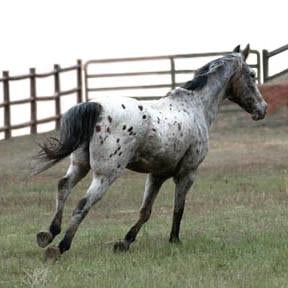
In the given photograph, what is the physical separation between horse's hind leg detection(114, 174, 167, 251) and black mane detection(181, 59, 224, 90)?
43.1 inches

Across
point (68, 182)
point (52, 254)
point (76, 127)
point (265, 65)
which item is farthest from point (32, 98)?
point (52, 254)

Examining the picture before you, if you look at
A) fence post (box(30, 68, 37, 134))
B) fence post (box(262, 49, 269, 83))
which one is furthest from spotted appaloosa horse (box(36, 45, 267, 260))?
fence post (box(262, 49, 269, 83))

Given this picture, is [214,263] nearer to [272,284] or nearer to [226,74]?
[272,284]

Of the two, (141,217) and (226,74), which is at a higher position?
(226,74)

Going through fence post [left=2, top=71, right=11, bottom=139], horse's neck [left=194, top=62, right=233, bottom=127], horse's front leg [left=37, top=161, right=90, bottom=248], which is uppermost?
horse's neck [left=194, top=62, right=233, bottom=127]

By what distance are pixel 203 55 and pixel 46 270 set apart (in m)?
20.9

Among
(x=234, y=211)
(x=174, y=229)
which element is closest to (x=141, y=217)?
(x=174, y=229)

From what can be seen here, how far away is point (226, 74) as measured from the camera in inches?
411

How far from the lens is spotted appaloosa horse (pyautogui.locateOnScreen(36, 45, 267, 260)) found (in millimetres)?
8828

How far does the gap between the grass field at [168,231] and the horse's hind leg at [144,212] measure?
0.11 metres

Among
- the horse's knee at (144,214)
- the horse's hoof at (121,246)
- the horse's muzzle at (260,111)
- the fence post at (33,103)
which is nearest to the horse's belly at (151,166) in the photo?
the horse's knee at (144,214)

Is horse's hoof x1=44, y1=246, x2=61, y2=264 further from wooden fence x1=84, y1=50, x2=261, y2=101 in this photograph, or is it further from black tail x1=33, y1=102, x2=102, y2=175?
wooden fence x1=84, y1=50, x2=261, y2=101

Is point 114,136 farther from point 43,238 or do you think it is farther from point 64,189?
point 43,238

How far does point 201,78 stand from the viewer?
33.9ft
